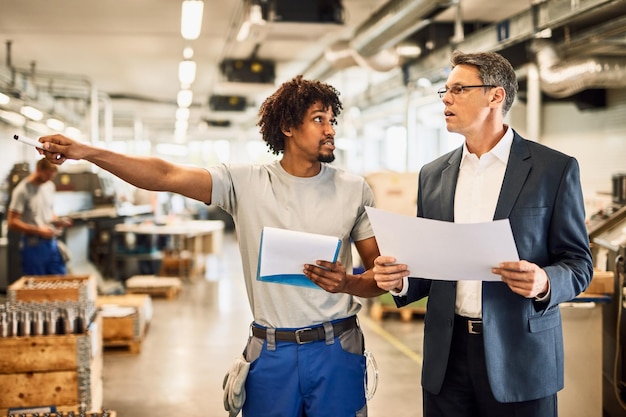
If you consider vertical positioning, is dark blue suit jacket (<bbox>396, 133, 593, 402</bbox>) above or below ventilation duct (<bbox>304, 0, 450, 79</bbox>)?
below

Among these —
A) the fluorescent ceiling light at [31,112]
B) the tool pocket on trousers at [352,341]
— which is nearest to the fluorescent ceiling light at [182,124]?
the fluorescent ceiling light at [31,112]

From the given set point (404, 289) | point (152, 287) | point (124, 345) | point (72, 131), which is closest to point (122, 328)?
point (124, 345)

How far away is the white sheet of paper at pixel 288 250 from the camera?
205 centimetres

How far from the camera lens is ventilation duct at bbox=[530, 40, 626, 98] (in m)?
7.46

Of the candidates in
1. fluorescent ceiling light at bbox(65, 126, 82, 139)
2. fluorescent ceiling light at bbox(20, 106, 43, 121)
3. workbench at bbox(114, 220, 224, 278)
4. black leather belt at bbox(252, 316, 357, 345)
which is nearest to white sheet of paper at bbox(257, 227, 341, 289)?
black leather belt at bbox(252, 316, 357, 345)

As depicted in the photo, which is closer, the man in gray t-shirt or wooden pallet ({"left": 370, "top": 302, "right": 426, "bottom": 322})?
the man in gray t-shirt

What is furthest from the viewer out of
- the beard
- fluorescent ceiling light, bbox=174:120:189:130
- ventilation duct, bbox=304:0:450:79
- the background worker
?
fluorescent ceiling light, bbox=174:120:189:130

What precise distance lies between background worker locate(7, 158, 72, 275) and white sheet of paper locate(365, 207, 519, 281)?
589cm

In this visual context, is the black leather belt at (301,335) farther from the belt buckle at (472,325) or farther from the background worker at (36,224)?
the background worker at (36,224)

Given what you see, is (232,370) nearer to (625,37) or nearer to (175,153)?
(625,37)

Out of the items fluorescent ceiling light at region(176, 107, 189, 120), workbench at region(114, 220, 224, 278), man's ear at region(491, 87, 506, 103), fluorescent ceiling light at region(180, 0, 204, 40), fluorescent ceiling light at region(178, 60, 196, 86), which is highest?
fluorescent ceiling light at region(176, 107, 189, 120)

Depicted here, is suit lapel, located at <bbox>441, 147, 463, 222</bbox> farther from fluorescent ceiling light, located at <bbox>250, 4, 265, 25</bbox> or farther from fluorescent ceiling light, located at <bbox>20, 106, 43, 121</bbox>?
fluorescent ceiling light, located at <bbox>20, 106, 43, 121</bbox>

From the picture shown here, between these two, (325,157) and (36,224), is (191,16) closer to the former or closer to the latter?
(36,224)

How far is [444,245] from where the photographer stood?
1.90 metres
